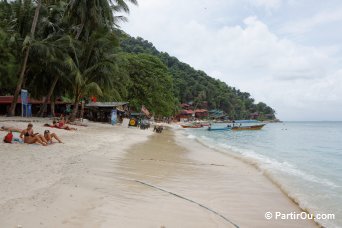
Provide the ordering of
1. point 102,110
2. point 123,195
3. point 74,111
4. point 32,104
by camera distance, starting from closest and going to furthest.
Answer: point 123,195
point 74,111
point 102,110
point 32,104

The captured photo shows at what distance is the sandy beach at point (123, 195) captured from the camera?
14.8 ft

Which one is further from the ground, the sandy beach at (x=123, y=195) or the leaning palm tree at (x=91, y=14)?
the leaning palm tree at (x=91, y=14)

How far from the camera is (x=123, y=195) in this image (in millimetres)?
5797

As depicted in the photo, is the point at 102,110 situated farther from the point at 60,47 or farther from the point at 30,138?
the point at 30,138

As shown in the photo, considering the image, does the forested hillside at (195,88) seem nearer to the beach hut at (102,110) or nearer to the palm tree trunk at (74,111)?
the beach hut at (102,110)

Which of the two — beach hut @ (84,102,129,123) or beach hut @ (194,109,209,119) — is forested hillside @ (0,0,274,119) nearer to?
beach hut @ (84,102,129,123)

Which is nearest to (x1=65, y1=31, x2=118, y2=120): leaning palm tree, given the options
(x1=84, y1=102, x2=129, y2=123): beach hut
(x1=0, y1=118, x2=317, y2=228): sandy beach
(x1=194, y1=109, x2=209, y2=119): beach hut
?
(x1=84, y1=102, x2=129, y2=123): beach hut

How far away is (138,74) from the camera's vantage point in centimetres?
4128

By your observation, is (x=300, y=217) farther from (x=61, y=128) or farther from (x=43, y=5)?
(x=43, y=5)

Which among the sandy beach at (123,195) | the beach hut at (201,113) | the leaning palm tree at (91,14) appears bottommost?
the sandy beach at (123,195)

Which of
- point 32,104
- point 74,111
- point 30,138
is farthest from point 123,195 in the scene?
point 32,104

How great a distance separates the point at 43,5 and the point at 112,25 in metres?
5.50

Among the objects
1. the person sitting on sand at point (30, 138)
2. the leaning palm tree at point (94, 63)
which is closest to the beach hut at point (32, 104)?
the leaning palm tree at point (94, 63)

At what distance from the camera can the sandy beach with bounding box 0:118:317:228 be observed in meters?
4.52
